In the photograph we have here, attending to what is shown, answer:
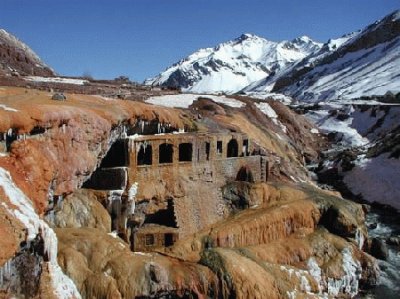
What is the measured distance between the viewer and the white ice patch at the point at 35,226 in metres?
24.5

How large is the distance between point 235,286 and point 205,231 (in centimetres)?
669

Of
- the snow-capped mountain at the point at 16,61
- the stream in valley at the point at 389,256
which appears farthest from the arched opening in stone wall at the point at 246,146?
the snow-capped mountain at the point at 16,61

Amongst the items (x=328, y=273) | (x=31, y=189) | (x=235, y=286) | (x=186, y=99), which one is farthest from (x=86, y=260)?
(x=186, y=99)

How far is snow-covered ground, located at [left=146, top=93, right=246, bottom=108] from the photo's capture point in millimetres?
68062

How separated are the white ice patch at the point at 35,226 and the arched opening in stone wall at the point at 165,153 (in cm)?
1569

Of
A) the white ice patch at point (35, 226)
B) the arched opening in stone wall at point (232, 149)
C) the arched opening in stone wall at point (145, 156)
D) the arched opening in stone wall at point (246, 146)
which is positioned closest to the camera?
the white ice patch at point (35, 226)

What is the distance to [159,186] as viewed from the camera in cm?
3975

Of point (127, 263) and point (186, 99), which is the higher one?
→ point (186, 99)

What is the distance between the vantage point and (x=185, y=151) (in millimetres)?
43906

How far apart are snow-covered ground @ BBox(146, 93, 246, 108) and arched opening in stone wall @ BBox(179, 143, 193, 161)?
22418 mm

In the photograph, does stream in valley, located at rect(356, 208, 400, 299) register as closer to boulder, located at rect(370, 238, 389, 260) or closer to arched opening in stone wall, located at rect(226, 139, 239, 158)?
boulder, located at rect(370, 238, 389, 260)

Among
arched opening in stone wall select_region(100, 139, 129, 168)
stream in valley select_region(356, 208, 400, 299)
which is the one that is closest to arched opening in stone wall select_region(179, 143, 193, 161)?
arched opening in stone wall select_region(100, 139, 129, 168)

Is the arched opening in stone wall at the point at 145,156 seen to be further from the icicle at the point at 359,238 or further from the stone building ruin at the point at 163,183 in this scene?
the icicle at the point at 359,238

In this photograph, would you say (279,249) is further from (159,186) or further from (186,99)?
(186,99)
